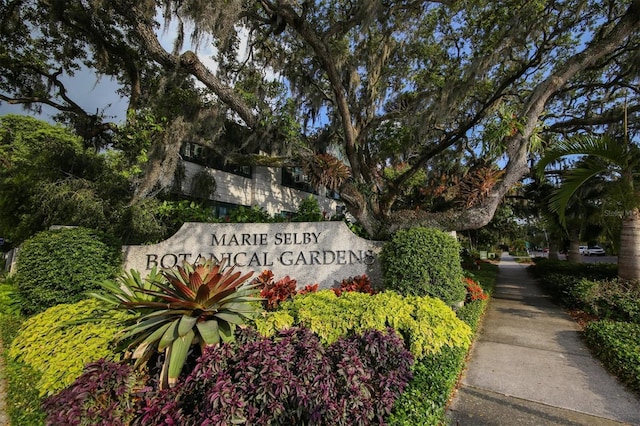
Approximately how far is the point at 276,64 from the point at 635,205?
950 centimetres

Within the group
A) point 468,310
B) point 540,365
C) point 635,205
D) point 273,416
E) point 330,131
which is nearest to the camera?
point 273,416

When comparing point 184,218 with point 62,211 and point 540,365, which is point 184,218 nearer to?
point 62,211

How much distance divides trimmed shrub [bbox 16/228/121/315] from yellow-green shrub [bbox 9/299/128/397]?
0.99 m

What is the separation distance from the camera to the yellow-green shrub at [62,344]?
123 inches

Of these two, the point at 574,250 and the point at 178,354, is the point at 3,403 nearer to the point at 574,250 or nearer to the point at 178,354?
the point at 178,354

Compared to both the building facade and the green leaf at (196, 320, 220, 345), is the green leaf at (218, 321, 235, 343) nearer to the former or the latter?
the green leaf at (196, 320, 220, 345)

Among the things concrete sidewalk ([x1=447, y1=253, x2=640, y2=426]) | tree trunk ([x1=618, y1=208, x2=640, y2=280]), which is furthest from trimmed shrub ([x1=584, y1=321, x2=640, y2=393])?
tree trunk ([x1=618, y1=208, x2=640, y2=280])

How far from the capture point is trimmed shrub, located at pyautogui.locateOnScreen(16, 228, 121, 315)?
5477 millimetres

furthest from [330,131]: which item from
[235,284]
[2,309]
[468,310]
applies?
[2,309]

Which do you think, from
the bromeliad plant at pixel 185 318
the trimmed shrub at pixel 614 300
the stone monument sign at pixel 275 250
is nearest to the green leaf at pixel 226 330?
the bromeliad plant at pixel 185 318

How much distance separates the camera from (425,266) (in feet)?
17.0

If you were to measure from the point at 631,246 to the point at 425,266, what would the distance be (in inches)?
194

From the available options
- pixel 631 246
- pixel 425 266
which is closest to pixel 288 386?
pixel 425 266

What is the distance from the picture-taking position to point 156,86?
9.79 meters
